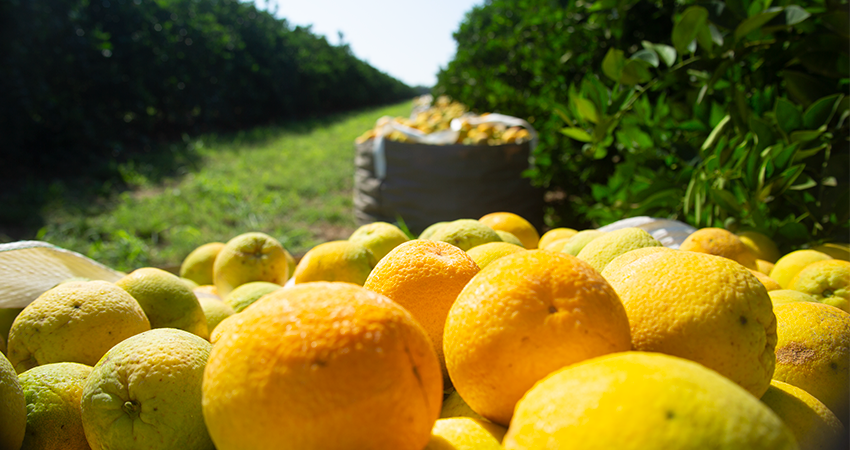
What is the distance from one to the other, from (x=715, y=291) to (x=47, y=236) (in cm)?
628

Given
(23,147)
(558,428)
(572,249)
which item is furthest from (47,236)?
(558,428)

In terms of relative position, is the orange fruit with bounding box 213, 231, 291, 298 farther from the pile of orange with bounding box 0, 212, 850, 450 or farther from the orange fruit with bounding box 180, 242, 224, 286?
the pile of orange with bounding box 0, 212, 850, 450

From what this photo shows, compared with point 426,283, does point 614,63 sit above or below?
above

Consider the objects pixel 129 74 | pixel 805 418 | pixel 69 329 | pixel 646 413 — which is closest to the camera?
pixel 646 413

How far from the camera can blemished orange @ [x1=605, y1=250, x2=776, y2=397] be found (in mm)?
755

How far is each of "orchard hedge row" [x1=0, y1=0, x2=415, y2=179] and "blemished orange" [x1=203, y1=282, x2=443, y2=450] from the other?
29.7ft

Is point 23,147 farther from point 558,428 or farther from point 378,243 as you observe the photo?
point 558,428

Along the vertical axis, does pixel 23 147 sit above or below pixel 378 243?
below

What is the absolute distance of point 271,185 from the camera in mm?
7789

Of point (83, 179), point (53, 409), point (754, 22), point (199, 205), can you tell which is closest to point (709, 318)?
point (53, 409)

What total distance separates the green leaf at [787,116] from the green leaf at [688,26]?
15.5 inches

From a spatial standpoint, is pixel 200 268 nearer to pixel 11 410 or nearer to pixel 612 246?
pixel 11 410

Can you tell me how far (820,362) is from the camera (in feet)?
3.28

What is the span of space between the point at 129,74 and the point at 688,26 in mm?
11675
